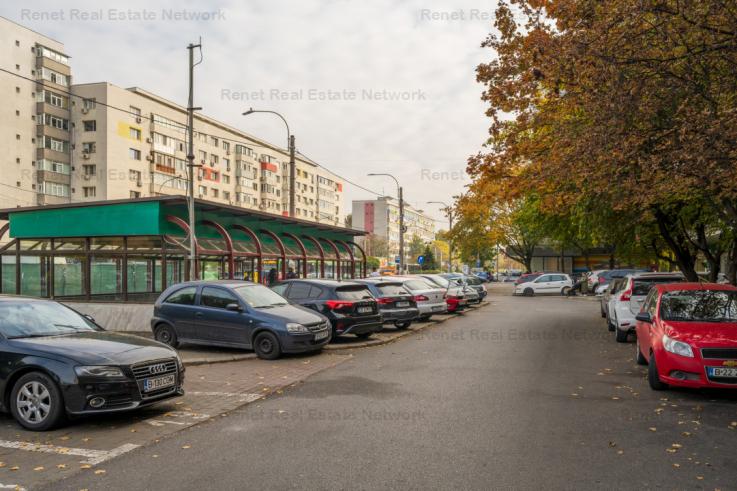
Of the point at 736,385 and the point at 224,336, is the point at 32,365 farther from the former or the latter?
the point at 736,385

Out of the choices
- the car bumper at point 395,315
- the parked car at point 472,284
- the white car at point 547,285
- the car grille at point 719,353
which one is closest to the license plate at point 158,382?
the car grille at point 719,353

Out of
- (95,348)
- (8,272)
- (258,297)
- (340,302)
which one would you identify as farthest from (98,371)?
(8,272)

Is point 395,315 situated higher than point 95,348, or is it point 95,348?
point 95,348

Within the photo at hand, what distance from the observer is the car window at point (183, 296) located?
12.9 meters

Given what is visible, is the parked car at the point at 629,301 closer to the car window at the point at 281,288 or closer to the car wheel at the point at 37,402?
the car window at the point at 281,288

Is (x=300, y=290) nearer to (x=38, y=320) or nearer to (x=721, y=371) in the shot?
(x=38, y=320)

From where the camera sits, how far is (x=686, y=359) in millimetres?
7855

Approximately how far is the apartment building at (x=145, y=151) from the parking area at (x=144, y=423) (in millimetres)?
39371

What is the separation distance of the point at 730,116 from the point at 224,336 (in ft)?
31.7

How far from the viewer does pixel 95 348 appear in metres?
6.87

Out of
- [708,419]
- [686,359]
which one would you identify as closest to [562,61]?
[686,359]

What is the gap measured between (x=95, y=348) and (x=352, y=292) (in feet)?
26.0

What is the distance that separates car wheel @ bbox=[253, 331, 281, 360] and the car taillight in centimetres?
231

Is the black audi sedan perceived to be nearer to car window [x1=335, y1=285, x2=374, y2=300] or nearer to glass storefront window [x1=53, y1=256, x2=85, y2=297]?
car window [x1=335, y1=285, x2=374, y2=300]
